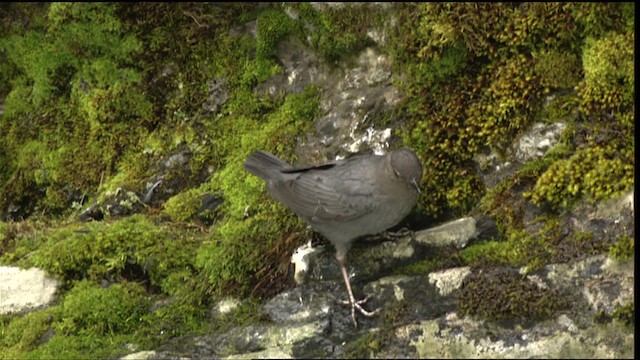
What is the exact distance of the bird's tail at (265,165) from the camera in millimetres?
6172

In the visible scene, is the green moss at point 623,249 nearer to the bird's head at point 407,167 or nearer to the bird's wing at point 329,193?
the bird's head at point 407,167

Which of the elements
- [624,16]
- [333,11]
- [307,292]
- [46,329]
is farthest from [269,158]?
[624,16]

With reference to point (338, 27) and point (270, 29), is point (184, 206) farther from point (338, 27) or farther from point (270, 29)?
point (338, 27)

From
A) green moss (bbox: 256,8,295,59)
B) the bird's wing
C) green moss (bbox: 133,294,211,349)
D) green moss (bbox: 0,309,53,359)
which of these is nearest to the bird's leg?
the bird's wing

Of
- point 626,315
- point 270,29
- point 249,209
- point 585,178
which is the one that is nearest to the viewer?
point 626,315

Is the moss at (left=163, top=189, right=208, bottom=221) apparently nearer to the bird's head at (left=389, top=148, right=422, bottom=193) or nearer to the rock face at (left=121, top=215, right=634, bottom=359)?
the rock face at (left=121, top=215, right=634, bottom=359)

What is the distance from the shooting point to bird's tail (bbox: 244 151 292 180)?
617 centimetres

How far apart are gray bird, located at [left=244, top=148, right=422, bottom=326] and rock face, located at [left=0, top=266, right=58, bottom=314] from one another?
215 cm

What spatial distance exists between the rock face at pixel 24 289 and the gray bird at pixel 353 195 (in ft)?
7.05

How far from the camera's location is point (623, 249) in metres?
5.07

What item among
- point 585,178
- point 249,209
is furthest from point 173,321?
point 585,178

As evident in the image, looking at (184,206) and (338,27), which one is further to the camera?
(184,206)

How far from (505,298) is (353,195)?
130 cm

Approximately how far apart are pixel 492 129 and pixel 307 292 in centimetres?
190
